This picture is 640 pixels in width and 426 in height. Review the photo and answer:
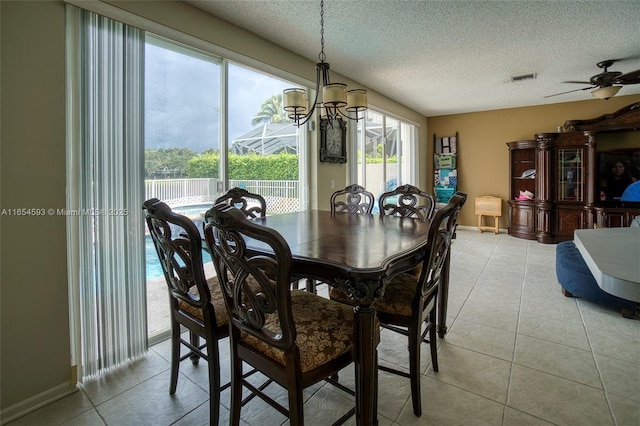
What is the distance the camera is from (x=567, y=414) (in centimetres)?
162

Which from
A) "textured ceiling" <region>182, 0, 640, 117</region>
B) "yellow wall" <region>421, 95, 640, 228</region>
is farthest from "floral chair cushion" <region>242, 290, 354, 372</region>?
"yellow wall" <region>421, 95, 640, 228</region>

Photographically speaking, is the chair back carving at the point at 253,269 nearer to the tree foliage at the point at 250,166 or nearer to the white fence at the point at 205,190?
the white fence at the point at 205,190

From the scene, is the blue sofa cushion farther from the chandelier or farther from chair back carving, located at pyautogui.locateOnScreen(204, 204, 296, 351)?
chair back carving, located at pyautogui.locateOnScreen(204, 204, 296, 351)

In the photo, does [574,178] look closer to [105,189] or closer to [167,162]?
[167,162]

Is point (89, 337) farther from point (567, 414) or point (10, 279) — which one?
point (567, 414)

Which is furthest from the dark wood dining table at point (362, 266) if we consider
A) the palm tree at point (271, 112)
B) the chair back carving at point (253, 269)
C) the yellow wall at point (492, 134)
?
the yellow wall at point (492, 134)

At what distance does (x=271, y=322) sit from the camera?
1.41 m

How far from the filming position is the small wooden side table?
6453 millimetres

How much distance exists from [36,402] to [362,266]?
192cm

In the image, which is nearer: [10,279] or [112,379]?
[10,279]

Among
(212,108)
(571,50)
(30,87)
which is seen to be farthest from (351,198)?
(571,50)

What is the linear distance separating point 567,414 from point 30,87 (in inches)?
127

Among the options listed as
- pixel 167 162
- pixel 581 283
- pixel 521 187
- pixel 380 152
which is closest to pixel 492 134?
pixel 521 187

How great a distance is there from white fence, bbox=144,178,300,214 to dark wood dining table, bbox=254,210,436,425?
43.2 inches
